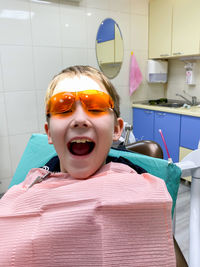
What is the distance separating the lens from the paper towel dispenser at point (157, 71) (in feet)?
10.9

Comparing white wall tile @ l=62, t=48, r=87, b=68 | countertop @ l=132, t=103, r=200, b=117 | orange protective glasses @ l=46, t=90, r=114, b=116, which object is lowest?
countertop @ l=132, t=103, r=200, b=117

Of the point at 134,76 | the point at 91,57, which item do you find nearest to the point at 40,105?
the point at 91,57

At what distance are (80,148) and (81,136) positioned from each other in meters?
0.06

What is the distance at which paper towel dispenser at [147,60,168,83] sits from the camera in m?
3.33

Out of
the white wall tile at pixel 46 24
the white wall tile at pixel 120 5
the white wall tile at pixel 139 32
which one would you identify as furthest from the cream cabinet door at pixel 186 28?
the white wall tile at pixel 46 24

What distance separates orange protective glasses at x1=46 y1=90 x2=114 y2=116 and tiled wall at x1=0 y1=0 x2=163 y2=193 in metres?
2.09

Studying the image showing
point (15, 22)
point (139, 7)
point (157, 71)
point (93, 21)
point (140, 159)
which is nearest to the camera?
point (140, 159)

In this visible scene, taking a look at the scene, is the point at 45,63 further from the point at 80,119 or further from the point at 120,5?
the point at 80,119

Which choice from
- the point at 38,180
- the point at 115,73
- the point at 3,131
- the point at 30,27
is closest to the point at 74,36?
the point at 30,27

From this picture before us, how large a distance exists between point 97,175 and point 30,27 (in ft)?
7.73

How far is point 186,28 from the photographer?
2822 mm

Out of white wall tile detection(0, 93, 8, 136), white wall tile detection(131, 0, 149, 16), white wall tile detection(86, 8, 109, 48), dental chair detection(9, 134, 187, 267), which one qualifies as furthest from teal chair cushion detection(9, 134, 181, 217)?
white wall tile detection(131, 0, 149, 16)

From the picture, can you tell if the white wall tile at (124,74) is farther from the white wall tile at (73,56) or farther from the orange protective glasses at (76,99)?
the orange protective glasses at (76,99)

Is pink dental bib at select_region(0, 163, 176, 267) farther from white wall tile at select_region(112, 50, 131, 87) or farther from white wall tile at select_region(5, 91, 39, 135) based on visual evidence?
white wall tile at select_region(112, 50, 131, 87)
